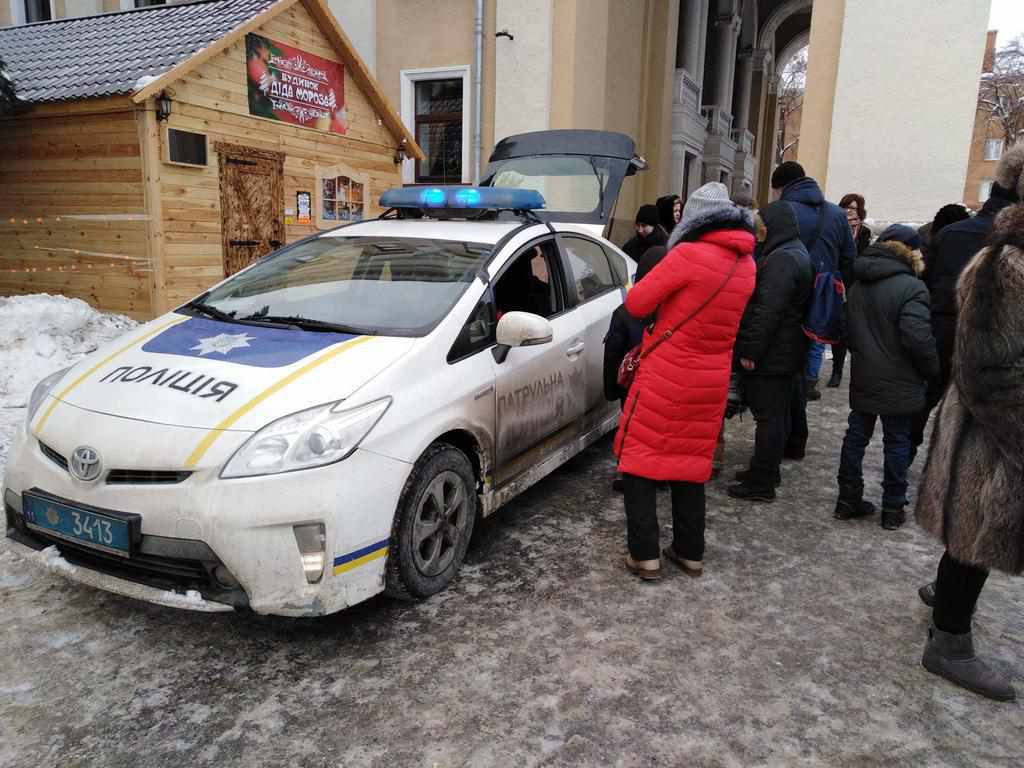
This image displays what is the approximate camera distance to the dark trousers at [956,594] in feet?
8.91

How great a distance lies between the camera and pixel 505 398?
3.69 meters

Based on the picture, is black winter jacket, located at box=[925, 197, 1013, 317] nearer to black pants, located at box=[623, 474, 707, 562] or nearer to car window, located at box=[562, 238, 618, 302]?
car window, located at box=[562, 238, 618, 302]

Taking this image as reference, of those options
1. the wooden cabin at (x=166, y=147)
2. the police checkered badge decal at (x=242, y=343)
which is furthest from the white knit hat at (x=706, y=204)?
the wooden cabin at (x=166, y=147)

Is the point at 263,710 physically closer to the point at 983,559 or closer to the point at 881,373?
the point at 983,559

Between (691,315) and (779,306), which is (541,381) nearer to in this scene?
(691,315)

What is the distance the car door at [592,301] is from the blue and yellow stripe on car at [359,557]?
2019 millimetres

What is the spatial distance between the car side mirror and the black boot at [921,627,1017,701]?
6.41 feet

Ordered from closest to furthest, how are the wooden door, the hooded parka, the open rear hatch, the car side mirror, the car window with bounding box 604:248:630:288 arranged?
1. the hooded parka
2. the car side mirror
3. the car window with bounding box 604:248:630:288
4. the open rear hatch
5. the wooden door

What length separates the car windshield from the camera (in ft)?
11.5

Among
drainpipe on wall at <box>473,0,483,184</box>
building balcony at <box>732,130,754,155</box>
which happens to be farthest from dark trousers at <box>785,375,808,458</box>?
building balcony at <box>732,130,754,155</box>

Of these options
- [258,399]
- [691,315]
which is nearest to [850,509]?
[691,315]

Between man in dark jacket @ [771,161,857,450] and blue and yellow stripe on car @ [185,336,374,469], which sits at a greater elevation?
man in dark jacket @ [771,161,857,450]

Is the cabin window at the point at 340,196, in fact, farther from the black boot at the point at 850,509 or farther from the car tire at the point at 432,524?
the black boot at the point at 850,509

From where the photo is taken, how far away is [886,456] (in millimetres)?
4359
